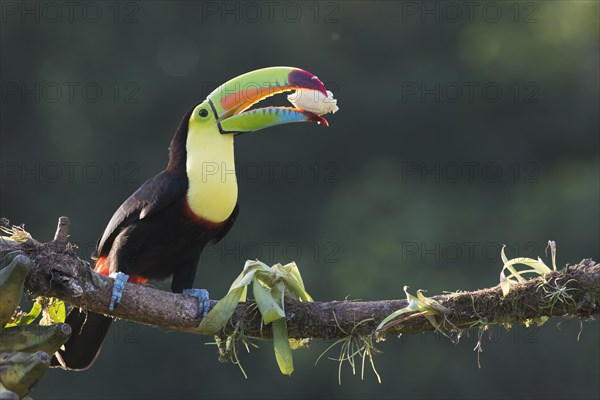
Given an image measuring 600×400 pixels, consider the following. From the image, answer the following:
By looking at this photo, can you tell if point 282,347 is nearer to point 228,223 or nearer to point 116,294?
point 116,294

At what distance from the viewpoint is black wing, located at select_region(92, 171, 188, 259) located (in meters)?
4.65

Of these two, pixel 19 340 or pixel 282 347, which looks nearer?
pixel 19 340

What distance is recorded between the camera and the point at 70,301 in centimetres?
373

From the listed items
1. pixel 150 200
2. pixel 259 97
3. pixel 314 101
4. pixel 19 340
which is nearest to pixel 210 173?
pixel 150 200

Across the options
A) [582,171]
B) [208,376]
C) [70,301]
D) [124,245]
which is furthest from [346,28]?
[70,301]

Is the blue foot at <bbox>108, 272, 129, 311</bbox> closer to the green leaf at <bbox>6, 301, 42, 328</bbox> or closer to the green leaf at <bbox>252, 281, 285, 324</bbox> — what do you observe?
the green leaf at <bbox>6, 301, 42, 328</bbox>

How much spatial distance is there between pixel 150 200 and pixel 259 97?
2.24ft

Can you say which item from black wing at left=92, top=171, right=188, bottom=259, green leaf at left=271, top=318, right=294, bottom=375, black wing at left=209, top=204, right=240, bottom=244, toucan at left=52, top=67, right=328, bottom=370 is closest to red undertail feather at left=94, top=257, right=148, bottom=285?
toucan at left=52, top=67, right=328, bottom=370

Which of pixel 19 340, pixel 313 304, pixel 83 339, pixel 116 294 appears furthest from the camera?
pixel 83 339

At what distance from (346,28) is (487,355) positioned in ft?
17.4

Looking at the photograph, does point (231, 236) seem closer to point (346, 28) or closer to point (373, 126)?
point (373, 126)

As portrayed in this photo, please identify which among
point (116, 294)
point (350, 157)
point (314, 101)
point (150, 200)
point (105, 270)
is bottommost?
point (350, 157)

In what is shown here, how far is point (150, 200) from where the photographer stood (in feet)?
15.3

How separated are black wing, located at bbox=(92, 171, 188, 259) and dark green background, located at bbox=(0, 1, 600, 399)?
6741 millimetres
